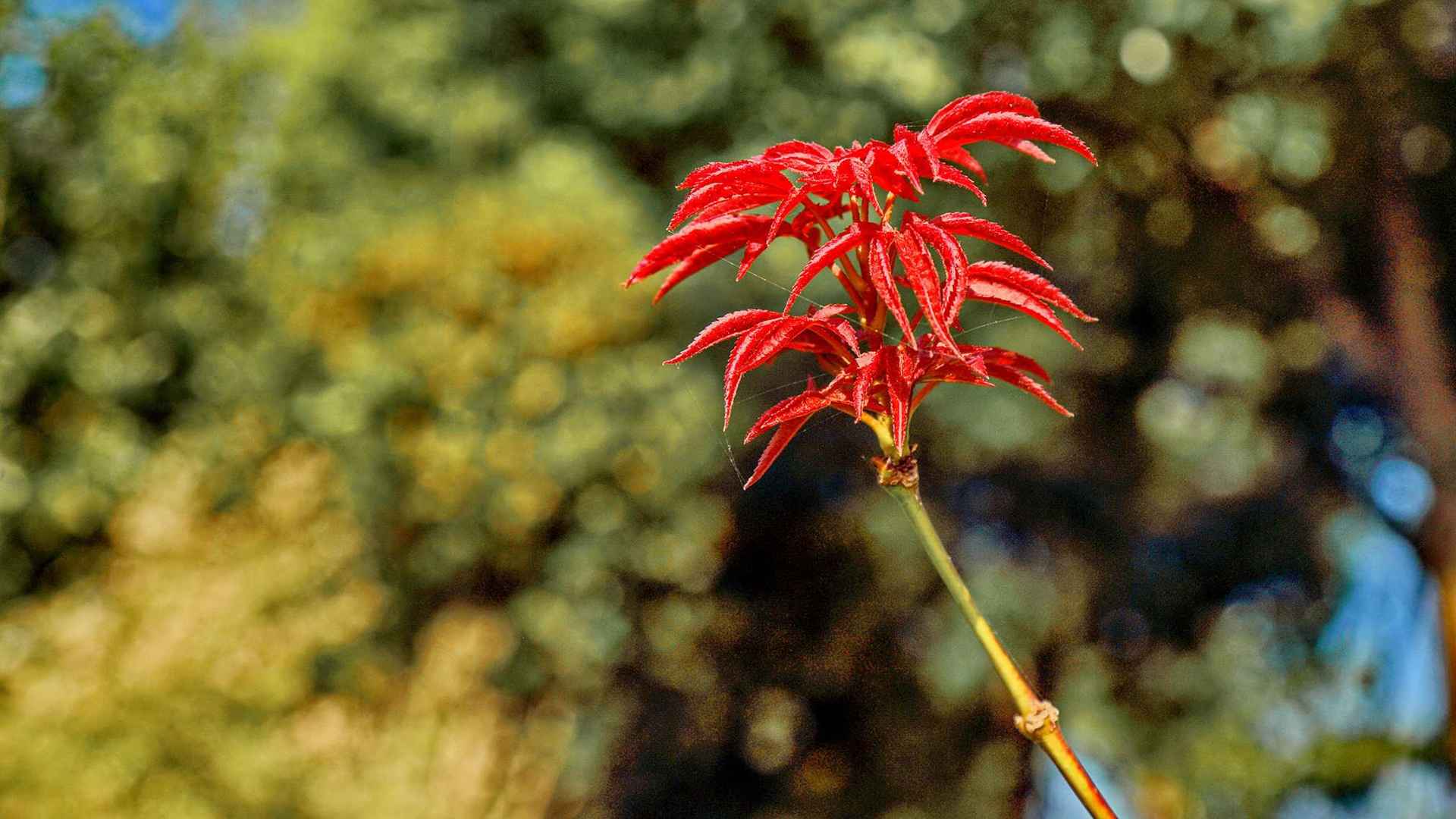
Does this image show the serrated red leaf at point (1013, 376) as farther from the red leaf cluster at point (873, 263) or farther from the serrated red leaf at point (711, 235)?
the serrated red leaf at point (711, 235)

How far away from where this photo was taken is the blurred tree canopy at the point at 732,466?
3922mm

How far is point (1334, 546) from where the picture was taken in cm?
501

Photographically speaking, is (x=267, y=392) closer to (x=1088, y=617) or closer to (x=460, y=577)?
(x=460, y=577)

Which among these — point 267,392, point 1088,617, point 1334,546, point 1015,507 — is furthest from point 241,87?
point 1334,546

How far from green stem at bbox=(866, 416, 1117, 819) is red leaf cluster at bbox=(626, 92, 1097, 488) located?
0.04m

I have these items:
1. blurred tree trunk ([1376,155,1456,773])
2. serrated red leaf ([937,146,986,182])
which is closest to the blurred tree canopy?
blurred tree trunk ([1376,155,1456,773])

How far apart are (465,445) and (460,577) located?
0.81 metres

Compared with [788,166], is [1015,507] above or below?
below

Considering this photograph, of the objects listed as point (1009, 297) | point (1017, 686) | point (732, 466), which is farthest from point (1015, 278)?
point (732, 466)

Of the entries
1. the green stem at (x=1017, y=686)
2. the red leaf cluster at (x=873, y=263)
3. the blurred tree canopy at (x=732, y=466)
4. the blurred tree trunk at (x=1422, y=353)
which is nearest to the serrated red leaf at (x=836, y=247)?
the red leaf cluster at (x=873, y=263)

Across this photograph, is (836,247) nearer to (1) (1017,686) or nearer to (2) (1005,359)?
(2) (1005,359)

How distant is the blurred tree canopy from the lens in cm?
392

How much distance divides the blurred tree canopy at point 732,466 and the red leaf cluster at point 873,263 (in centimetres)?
325

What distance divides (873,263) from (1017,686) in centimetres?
22
